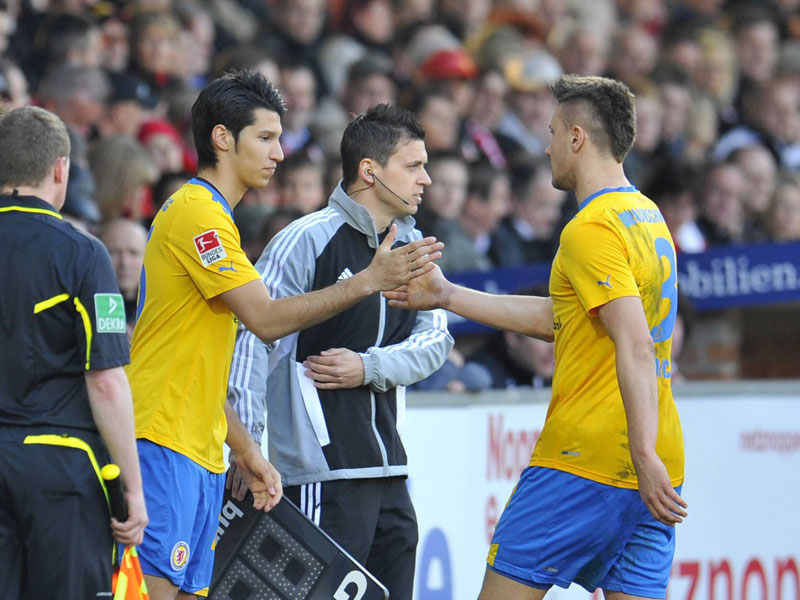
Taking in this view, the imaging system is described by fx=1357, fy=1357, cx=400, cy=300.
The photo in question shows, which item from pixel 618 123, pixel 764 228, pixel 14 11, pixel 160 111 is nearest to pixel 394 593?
pixel 618 123

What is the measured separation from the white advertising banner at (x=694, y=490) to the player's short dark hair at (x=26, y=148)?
3.06 metres

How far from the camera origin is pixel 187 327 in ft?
15.4

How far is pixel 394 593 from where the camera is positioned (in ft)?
17.6

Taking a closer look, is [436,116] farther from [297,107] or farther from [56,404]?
[56,404]

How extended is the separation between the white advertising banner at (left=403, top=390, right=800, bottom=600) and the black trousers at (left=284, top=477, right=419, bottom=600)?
1.45 metres

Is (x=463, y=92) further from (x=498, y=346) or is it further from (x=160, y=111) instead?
(x=498, y=346)

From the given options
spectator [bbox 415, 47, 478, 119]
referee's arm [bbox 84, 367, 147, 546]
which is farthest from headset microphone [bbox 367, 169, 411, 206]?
spectator [bbox 415, 47, 478, 119]

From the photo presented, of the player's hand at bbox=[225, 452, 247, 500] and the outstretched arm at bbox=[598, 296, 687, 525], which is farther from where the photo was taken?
the player's hand at bbox=[225, 452, 247, 500]

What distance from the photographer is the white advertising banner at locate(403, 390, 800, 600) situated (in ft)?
22.9

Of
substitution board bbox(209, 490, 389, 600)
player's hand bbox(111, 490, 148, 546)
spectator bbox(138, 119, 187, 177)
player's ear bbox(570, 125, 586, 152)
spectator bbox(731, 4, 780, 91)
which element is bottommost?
substitution board bbox(209, 490, 389, 600)

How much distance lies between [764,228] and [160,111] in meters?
5.28

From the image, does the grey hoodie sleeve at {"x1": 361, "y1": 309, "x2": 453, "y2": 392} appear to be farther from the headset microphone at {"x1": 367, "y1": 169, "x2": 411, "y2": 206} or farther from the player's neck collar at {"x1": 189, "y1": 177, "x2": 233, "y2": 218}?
the player's neck collar at {"x1": 189, "y1": 177, "x2": 233, "y2": 218}

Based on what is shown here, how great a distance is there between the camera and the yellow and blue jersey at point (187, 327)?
15.3 ft

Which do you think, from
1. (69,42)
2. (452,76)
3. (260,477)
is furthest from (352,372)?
(452,76)
